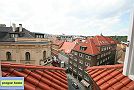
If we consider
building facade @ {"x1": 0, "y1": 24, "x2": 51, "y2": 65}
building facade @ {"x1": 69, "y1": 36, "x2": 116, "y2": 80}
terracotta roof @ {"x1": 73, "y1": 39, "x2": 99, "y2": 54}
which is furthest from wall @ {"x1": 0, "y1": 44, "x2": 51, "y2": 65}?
building facade @ {"x1": 69, "y1": 36, "x2": 116, "y2": 80}

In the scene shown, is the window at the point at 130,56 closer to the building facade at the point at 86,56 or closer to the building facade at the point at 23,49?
the building facade at the point at 23,49

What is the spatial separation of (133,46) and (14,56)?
14.9m

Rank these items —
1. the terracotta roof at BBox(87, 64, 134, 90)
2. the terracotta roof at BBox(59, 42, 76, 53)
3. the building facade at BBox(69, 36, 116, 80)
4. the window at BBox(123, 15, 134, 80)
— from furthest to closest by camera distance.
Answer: the terracotta roof at BBox(59, 42, 76, 53), the building facade at BBox(69, 36, 116, 80), the terracotta roof at BBox(87, 64, 134, 90), the window at BBox(123, 15, 134, 80)

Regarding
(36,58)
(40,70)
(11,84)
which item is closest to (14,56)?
(36,58)

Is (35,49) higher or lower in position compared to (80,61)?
higher

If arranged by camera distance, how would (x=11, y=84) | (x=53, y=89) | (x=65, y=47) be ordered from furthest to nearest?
(x=65, y=47) < (x=53, y=89) < (x=11, y=84)

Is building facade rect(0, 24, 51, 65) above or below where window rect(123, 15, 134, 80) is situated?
→ below

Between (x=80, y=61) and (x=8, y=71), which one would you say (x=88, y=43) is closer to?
(x=80, y=61)

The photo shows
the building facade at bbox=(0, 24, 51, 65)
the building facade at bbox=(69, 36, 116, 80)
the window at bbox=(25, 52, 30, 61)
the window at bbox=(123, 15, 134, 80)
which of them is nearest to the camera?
the window at bbox=(123, 15, 134, 80)

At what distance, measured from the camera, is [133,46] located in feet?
7.61

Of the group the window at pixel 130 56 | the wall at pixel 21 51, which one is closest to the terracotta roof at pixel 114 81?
the window at pixel 130 56

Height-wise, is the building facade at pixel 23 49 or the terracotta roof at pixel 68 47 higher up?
the building facade at pixel 23 49

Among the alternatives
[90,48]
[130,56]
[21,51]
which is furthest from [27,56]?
[130,56]

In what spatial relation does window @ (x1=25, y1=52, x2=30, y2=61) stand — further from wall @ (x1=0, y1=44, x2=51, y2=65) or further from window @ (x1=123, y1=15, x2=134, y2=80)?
window @ (x1=123, y1=15, x2=134, y2=80)
